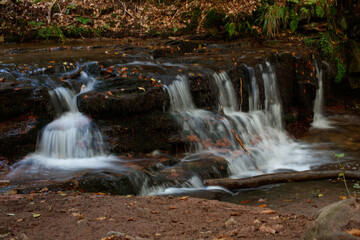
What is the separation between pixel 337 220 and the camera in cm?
224

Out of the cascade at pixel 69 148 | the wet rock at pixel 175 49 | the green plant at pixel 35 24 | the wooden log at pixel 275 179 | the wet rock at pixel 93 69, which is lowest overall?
the wooden log at pixel 275 179

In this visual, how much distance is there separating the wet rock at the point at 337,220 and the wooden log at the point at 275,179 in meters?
3.47

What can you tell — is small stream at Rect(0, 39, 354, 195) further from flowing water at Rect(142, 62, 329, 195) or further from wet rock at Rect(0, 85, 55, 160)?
wet rock at Rect(0, 85, 55, 160)

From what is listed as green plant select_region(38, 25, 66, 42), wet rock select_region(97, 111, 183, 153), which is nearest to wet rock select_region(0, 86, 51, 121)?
wet rock select_region(97, 111, 183, 153)

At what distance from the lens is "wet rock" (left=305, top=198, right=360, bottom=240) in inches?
86.7

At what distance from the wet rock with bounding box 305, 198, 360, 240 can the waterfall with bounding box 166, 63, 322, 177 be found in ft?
13.7

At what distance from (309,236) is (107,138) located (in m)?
4.87

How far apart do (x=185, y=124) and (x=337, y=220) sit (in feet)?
17.2

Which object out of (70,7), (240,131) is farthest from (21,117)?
(70,7)

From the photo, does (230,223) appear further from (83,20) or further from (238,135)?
(83,20)

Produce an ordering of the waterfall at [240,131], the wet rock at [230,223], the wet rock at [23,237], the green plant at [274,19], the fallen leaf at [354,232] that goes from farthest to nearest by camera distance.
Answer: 1. the green plant at [274,19]
2. the waterfall at [240,131]
3. the wet rock at [230,223]
4. the wet rock at [23,237]
5. the fallen leaf at [354,232]

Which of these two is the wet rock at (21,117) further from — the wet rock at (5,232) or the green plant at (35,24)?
the green plant at (35,24)

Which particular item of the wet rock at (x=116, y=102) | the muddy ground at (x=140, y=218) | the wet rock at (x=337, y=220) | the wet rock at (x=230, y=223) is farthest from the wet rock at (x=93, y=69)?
the wet rock at (x=337, y=220)

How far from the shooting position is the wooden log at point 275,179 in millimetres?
5820
